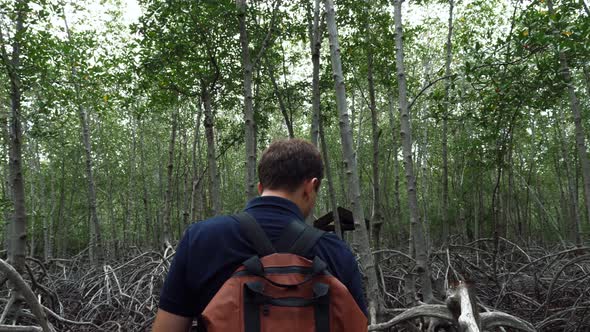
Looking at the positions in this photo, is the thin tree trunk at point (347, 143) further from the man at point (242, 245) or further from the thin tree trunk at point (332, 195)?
the man at point (242, 245)

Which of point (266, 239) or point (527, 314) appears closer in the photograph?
point (266, 239)

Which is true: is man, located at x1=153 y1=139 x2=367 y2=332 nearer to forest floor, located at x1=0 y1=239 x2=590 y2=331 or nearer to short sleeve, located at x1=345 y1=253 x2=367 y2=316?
short sleeve, located at x1=345 y1=253 x2=367 y2=316

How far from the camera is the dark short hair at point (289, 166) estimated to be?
1373 mm

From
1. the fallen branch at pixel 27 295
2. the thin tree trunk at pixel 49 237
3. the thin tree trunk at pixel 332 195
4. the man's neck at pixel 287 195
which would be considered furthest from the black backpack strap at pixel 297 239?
the thin tree trunk at pixel 49 237

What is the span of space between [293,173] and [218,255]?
1.02 feet

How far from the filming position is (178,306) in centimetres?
130

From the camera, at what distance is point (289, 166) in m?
1.37

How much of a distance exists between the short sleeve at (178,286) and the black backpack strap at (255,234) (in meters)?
0.15

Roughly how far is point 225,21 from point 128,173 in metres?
14.6

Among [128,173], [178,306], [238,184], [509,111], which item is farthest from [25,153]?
[178,306]

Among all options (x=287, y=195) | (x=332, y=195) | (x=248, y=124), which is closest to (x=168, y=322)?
(x=287, y=195)

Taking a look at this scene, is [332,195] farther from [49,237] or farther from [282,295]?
[49,237]

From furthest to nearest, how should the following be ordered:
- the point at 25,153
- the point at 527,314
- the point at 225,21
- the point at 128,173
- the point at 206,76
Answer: the point at 128,173, the point at 25,153, the point at 206,76, the point at 225,21, the point at 527,314

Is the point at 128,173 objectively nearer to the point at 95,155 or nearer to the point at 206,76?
the point at 95,155
